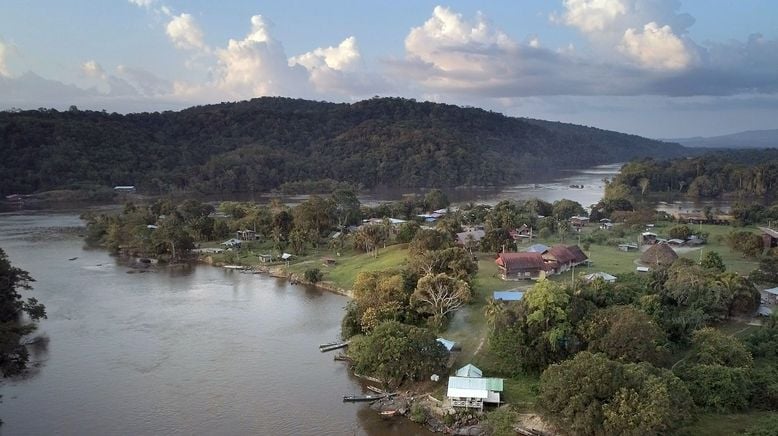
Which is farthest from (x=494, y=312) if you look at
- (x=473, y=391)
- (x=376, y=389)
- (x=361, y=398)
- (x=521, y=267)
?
(x=521, y=267)

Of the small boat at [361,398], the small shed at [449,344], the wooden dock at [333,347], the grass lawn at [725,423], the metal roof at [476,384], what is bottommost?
the small boat at [361,398]

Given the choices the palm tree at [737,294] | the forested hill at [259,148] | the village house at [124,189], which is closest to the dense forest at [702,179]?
the forested hill at [259,148]

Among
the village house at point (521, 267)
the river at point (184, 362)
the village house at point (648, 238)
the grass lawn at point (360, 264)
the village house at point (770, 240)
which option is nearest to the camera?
the river at point (184, 362)

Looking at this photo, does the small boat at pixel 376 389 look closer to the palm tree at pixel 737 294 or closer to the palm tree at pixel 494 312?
the palm tree at pixel 494 312

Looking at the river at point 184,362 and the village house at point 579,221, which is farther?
the village house at point 579,221

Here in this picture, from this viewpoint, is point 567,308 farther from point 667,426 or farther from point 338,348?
point 338,348

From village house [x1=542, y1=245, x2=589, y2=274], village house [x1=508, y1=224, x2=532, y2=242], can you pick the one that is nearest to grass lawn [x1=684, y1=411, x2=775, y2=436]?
village house [x1=542, y1=245, x2=589, y2=274]

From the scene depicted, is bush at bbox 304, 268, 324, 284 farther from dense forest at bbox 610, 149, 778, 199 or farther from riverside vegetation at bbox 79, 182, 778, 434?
dense forest at bbox 610, 149, 778, 199

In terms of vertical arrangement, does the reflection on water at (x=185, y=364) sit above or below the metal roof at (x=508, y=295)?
below

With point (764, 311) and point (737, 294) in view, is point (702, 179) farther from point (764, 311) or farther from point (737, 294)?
point (737, 294)
